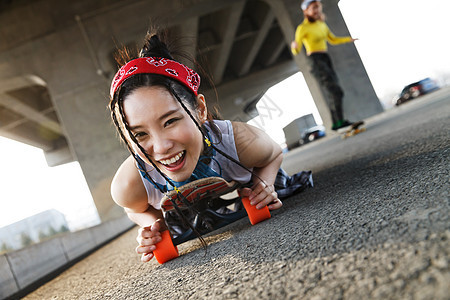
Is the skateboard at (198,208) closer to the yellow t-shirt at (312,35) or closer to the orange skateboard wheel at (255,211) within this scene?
the orange skateboard wheel at (255,211)

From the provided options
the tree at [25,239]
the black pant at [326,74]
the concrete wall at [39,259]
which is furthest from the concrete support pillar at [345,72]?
the tree at [25,239]

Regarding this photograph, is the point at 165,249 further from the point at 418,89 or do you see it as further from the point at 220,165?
the point at 418,89

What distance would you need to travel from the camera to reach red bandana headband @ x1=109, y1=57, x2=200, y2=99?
1.28 meters

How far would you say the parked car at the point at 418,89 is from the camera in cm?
1409

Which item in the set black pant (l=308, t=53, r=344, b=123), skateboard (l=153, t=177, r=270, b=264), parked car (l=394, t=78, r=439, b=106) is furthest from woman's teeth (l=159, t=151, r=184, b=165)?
parked car (l=394, t=78, r=439, b=106)

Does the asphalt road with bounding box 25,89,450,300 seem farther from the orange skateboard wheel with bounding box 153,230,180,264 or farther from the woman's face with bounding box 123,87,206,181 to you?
the woman's face with bounding box 123,87,206,181

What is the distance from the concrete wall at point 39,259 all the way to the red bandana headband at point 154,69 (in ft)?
6.18

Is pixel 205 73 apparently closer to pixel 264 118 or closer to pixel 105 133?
pixel 264 118

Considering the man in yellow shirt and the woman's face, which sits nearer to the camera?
the woman's face

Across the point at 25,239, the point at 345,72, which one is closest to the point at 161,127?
the point at 25,239

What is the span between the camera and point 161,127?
Result: 4.09 ft

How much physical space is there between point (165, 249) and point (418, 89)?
16.4 meters

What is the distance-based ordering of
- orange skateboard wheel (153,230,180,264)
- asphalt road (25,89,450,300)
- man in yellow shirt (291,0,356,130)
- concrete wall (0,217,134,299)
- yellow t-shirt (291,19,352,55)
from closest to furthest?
1. asphalt road (25,89,450,300)
2. orange skateboard wheel (153,230,180,264)
3. concrete wall (0,217,134,299)
4. man in yellow shirt (291,0,356,130)
5. yellow t-shirt (291,19,352,55)

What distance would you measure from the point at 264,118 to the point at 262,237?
122 cm
